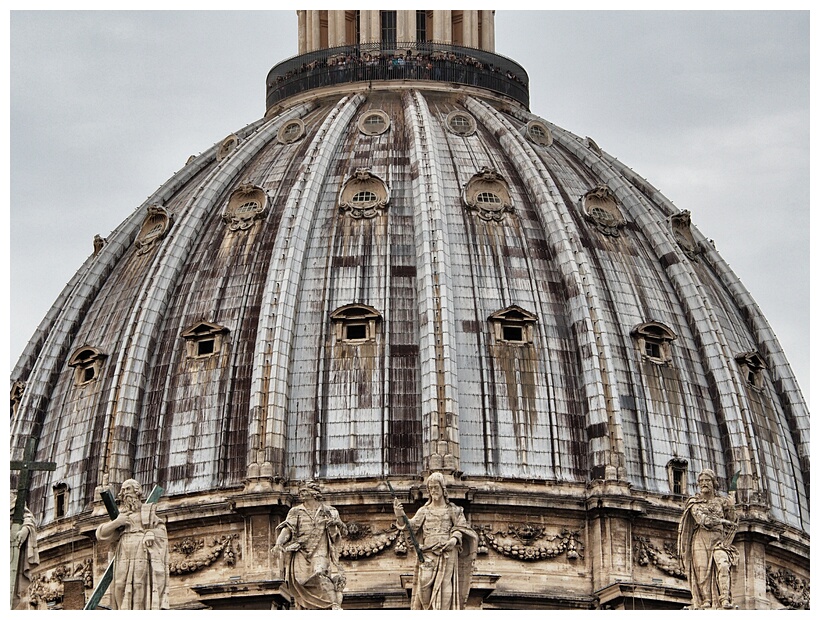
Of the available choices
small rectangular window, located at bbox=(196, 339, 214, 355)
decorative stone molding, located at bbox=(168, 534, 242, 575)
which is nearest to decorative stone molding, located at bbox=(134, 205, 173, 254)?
small rectangular window, located at bbox=(196, 339, 214, 355)

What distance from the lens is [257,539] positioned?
70938mm

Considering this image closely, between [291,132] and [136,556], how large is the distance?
31.4m

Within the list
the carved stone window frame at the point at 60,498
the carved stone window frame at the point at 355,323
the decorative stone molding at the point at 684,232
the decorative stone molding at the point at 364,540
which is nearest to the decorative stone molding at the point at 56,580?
the carved stone window frame at the point at 60,498

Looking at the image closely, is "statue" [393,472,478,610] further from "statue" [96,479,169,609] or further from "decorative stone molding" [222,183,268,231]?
"decorative stone molding" [222,183,268,231]

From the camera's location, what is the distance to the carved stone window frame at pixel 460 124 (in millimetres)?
82562

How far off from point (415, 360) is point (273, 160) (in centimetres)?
972

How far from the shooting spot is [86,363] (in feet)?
261

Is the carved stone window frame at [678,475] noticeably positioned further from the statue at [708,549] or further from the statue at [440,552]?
the statue at [440,552]

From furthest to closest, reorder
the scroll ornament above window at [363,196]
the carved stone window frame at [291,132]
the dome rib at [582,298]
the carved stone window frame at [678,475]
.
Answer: the carved stone window frame at [291,132] → the scroll ornament above window at [363,196] → the carved stone window frame at [678,475] → the dome rib at [582,298]

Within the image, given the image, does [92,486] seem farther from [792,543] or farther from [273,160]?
[792,543]

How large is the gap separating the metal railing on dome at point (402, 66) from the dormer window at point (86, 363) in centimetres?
1098

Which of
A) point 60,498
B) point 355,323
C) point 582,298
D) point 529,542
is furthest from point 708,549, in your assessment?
point 60,498

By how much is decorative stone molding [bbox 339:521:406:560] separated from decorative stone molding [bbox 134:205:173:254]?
13619 mm
